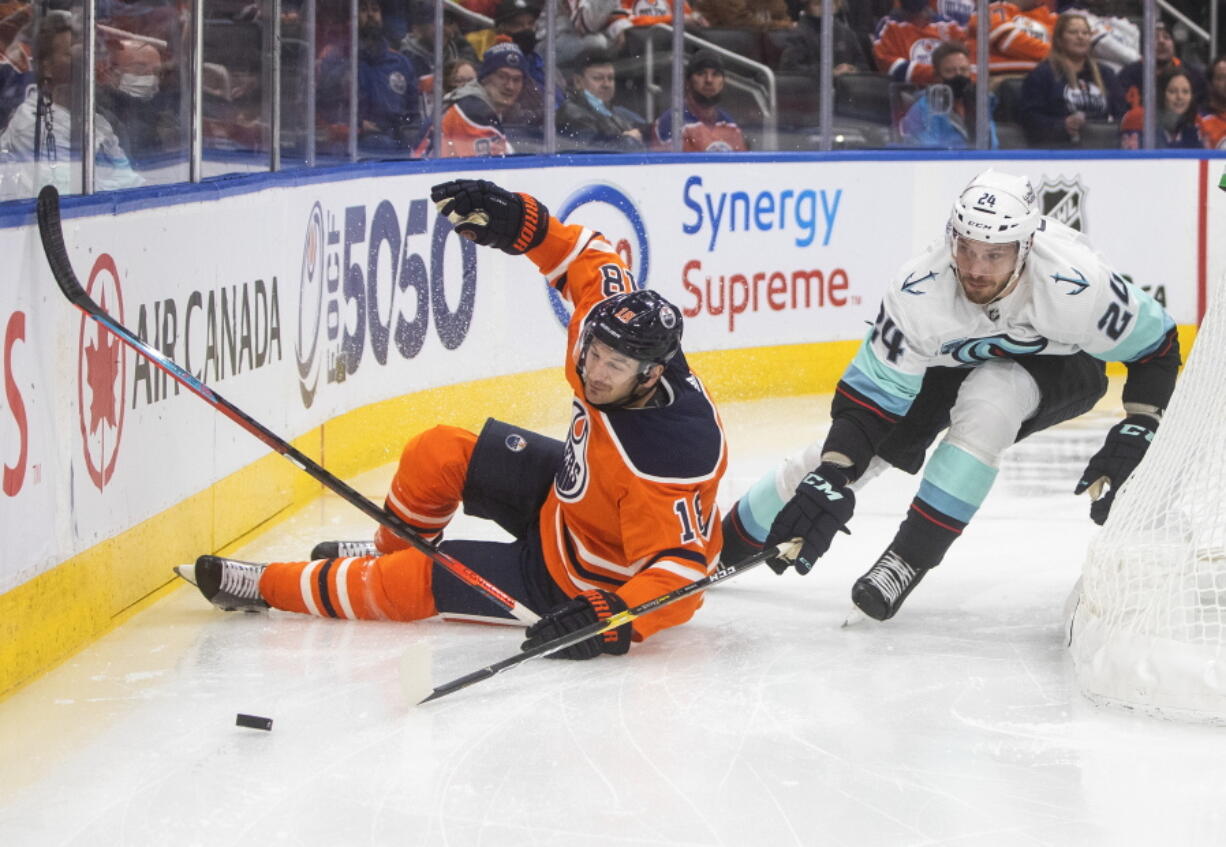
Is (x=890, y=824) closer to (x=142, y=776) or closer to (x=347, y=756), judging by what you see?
(x=347, y=756)

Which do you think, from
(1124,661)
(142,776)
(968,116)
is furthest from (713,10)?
(142,776)

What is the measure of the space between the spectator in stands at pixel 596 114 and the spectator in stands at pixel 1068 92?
1.93m

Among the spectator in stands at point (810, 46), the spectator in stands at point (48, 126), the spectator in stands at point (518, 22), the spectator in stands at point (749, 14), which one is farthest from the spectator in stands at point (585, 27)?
the spectator in stands at point (48, 126)

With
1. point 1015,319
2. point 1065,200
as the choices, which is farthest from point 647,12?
point 1015,319

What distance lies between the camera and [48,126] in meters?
3.56

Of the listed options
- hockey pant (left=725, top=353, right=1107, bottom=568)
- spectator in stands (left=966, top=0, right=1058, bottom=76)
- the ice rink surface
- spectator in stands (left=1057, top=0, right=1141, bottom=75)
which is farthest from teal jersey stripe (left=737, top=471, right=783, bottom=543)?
spectator in stands (left=1057, top=0, right=1141, bottom=75)

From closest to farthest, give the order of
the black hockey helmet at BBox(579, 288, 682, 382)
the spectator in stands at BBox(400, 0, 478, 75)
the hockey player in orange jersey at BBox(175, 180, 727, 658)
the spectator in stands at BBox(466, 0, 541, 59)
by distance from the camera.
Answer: the black hockey helmet at BBox(579, 288, 682, 382)
the hockey player in orange jersey at BBox(175, 180, 727, 658)
the spectator in stands at BBox(400, 0, 478, 75)
the spectator in stands at BBox(466, 0, 541, 59)

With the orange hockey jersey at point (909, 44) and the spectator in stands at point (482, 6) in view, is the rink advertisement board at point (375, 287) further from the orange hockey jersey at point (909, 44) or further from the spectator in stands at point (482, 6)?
the spectator in stands at point (482, 6)

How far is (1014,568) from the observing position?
14.4 ft

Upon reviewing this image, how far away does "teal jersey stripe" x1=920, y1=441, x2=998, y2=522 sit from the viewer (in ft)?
12.1

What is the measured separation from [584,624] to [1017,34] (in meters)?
5.51

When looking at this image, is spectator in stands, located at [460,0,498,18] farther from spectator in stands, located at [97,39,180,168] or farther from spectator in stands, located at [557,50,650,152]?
spectator in stands, located at [97,39,180,168]

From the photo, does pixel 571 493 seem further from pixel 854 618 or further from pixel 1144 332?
pixel 1144 332

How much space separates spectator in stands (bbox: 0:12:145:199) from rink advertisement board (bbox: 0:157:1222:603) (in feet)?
0.39
